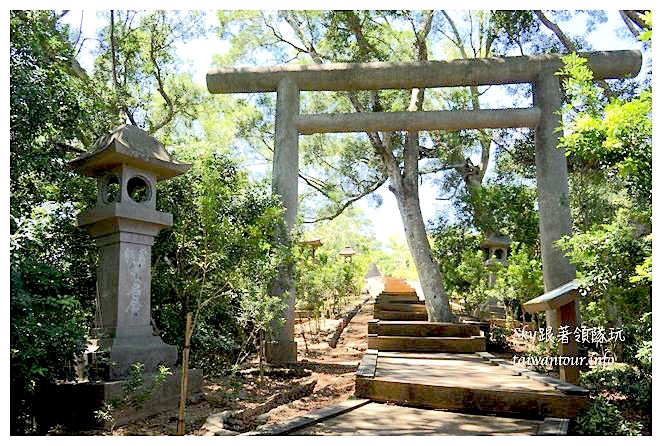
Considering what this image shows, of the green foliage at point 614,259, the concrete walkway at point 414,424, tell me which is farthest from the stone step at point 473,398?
the green foliage at point 614,259

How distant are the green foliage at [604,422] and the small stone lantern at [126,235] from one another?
3.65 meters

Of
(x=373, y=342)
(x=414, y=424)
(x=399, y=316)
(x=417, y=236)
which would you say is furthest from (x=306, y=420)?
(x=399, y=316)

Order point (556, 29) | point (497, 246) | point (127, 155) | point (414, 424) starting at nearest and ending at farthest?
point (414, 424) → point (127, 155) → point (556, 29) → point (497, 246)

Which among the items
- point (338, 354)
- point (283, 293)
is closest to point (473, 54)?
point (338, 354)

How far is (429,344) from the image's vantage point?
8.07 metres

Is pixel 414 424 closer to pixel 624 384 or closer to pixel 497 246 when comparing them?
pixel 624 384

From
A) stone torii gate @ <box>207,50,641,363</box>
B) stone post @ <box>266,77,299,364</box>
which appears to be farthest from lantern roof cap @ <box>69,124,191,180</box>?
stone torii gate @ <box>207,50,641,363</box>

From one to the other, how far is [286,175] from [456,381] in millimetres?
3978

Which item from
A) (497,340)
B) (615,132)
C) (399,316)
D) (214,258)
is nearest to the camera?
(615,132)

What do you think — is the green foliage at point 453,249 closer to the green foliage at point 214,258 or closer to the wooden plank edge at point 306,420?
the green foliage at point 214,258

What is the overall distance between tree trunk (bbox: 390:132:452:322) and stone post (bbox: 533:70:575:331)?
6.97 feet

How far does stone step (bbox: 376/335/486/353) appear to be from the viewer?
8031mm

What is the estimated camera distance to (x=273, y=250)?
663 centimetres

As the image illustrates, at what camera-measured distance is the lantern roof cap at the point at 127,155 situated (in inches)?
212
